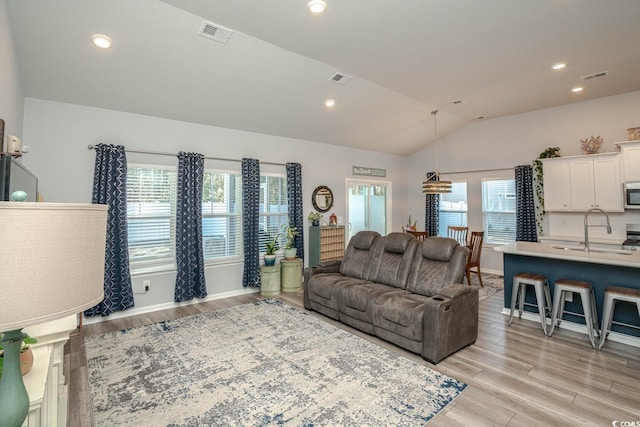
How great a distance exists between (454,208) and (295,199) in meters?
4.22

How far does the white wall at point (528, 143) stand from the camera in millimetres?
5383

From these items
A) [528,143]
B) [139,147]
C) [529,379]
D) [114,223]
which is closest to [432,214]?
[528,143]

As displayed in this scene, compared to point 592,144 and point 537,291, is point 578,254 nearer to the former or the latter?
point 537,291

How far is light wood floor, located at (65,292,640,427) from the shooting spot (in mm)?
2238

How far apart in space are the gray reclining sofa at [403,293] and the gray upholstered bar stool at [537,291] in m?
0.88

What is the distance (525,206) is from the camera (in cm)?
623

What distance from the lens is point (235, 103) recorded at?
457 cm

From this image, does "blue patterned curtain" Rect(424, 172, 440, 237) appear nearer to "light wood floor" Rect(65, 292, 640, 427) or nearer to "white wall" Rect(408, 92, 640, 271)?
"white wall" Rect(408, 92, 640, 271)

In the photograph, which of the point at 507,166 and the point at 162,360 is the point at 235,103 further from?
the point at 507,166

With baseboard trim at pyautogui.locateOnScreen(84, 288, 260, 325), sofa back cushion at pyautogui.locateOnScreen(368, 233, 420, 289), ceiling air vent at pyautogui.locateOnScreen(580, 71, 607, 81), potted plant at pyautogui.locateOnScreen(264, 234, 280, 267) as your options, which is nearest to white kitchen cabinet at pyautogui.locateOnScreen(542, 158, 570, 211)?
ceiling air vent at pyautogui.locateOnScreen(580, 71, 607, 81)

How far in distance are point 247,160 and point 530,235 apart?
5.72 metres

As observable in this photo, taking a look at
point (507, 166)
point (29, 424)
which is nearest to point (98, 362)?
point (29, 424)

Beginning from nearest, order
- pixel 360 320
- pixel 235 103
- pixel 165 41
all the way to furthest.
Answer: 1. pixel 165 41
2. pixel 360 320
3. pixel 235 103

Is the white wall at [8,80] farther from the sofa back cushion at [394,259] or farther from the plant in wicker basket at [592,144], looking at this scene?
the plant in wicker basket at [592,144]
